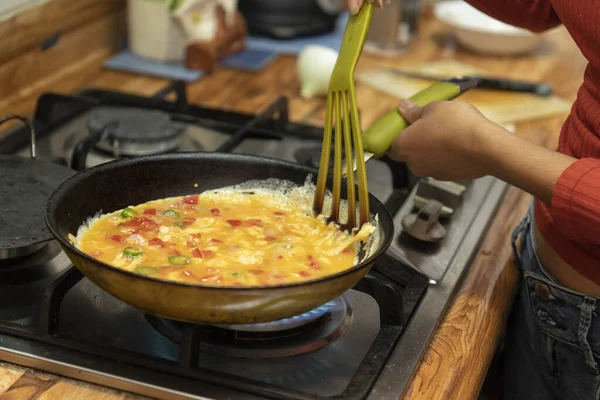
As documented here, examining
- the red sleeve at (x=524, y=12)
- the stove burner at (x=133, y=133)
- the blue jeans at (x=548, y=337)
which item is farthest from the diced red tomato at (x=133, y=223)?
the red sleeve at (x=524, y=12)

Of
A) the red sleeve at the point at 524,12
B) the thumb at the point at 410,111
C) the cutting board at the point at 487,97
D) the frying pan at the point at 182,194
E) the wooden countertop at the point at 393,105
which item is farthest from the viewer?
the cutting board at the point at 487,97

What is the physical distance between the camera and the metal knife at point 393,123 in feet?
3.99

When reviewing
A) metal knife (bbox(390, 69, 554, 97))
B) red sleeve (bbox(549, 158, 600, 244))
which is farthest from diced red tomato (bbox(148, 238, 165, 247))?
metal knife (bbox(390, 69, 554, 97))

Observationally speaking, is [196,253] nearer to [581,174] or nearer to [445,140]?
[445,140]

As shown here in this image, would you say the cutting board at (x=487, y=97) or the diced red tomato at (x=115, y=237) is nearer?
the diced red tomato at (x=115, y=237)

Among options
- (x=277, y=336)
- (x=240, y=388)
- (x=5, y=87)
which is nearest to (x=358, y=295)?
(x=277, y=336)

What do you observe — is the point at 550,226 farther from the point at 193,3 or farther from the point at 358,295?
the point at 193,3

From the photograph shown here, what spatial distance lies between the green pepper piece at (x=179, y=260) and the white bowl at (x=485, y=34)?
5.04 feet

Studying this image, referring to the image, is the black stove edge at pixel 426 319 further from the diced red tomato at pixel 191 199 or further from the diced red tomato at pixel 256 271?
the diced red tomato at pixel 191 199

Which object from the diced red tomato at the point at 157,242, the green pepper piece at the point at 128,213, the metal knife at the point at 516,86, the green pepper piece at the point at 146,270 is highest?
the green pepper piece at the point at 146,270

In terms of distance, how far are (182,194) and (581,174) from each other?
0.57 metres

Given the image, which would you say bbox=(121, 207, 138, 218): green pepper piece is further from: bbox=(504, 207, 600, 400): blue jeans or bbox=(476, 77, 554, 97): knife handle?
bbox=(476, 77, 554, 97): knife handle

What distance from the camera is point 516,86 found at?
207 cm

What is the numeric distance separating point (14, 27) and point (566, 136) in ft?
3.72
